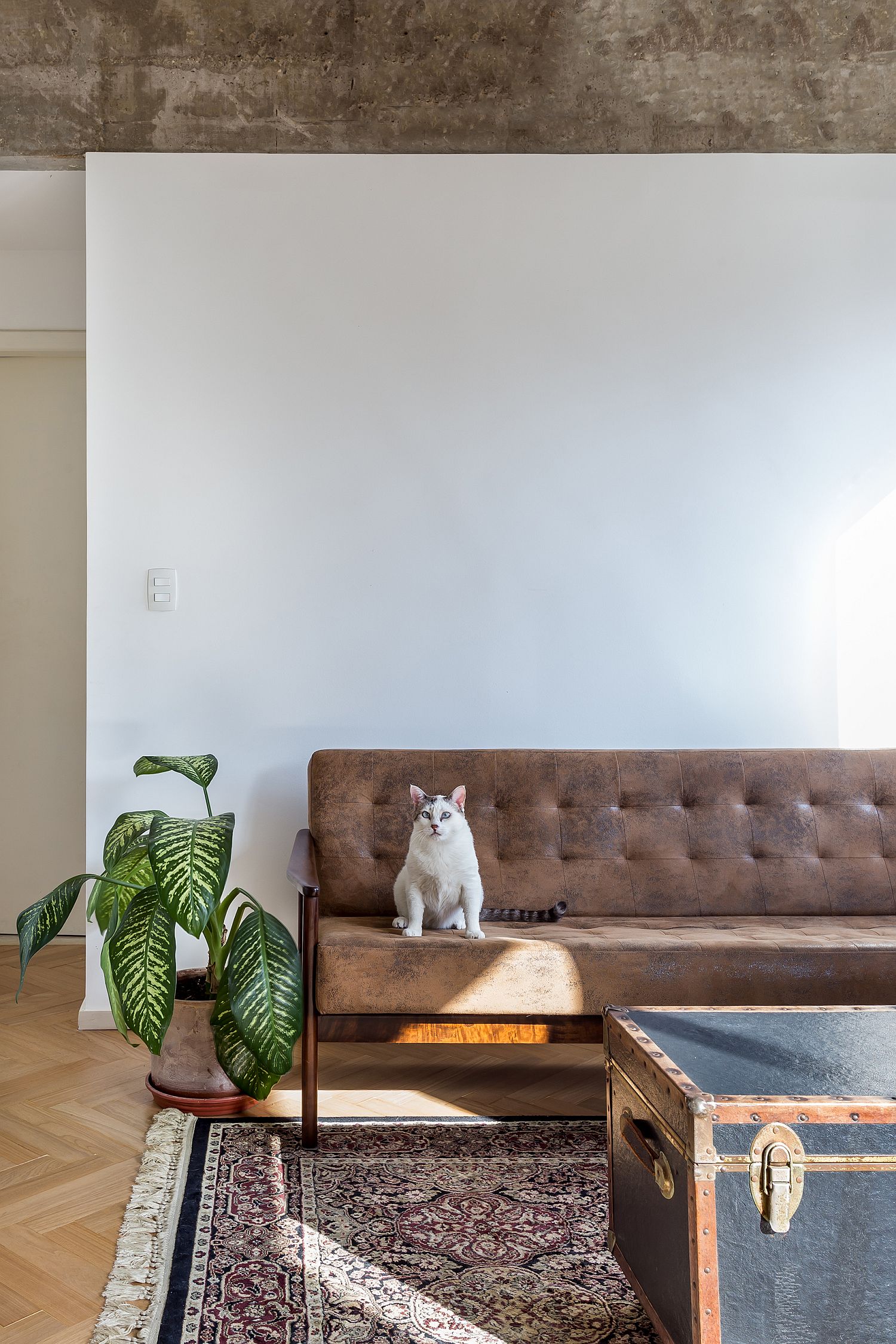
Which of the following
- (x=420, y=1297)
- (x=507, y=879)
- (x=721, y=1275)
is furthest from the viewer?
(x=507, y=879)

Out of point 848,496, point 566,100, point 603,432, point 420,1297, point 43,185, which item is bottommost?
point 420,1297

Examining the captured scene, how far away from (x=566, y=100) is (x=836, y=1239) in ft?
10.6

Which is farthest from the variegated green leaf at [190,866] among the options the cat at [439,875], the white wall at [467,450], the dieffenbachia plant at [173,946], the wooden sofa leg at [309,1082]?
the white wall at [467,450]

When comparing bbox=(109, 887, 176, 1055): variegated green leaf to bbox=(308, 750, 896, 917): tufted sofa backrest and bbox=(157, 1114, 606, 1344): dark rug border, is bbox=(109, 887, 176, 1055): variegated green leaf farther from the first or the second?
bbox=(308, 750, 896, 917): tufted sofa backrest

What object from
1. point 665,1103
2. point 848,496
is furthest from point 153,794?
point 848,496

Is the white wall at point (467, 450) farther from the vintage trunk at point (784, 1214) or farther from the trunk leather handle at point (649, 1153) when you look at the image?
the vintage trunk at point (784, 1214)

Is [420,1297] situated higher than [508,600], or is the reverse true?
[508,600]

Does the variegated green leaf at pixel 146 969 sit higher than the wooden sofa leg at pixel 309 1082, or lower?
higher

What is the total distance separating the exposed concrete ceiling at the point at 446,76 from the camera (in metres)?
3.04

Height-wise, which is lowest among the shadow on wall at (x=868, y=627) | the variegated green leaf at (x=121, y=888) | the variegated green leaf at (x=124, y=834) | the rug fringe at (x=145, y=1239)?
the rug fringe at (x=145, y=1239)

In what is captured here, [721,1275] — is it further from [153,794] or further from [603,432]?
[603,432]

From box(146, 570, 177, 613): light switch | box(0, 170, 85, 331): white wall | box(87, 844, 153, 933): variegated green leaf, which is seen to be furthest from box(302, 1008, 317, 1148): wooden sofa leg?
box(0, 170, 85, 331): white wall

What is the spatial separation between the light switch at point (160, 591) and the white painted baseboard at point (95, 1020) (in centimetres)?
121

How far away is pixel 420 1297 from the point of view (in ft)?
4.89
